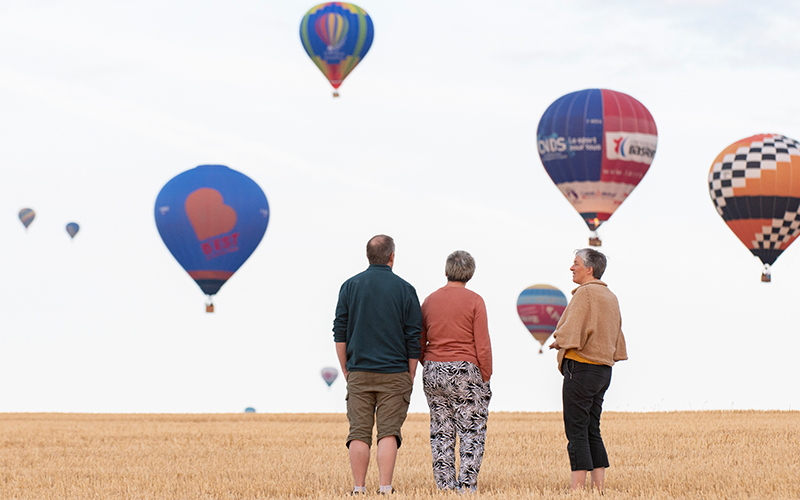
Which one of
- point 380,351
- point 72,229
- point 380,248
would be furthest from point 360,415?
point 72,229

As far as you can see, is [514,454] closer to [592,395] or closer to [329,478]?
[329,478]

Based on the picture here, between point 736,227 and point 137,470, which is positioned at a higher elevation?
point 736,227

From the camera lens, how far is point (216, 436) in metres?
20.5

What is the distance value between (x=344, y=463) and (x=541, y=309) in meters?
37.7

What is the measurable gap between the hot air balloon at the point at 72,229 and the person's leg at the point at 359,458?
180 ft

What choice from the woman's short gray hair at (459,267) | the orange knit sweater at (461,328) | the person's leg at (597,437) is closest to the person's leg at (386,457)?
the orange knit sweater at (461,328)

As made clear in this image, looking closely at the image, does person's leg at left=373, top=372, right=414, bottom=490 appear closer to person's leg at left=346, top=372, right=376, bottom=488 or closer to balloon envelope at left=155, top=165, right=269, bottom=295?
person's leg at left=346, top=372, right=376, bottom=488

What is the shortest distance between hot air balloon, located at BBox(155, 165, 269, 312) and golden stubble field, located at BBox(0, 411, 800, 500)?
40.8ft

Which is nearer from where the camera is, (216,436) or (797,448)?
(797,448)

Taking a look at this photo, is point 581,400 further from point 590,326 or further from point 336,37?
point 336,37

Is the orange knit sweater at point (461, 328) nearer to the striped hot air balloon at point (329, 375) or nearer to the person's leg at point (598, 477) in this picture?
the person's leg at point (598, 477)

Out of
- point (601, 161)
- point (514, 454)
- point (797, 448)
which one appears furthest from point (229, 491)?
point (601, 161)

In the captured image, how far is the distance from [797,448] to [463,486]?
22.9ft

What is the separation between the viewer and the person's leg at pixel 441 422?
10234 mm
